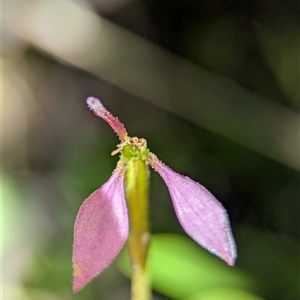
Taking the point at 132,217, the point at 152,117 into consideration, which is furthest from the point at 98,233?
the point at 152,117

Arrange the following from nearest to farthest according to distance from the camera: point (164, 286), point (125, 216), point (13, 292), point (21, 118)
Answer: point (125, 216), point (164, 286), point (13, 292), point (21, 118)

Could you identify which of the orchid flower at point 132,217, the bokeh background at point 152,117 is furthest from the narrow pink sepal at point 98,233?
the bokeh background at point 152,117

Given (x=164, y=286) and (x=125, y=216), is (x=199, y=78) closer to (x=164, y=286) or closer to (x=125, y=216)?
(x=164, y=286)

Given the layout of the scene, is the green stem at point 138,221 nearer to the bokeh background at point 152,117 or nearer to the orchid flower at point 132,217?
Answer: the orchid flower at point 132,217

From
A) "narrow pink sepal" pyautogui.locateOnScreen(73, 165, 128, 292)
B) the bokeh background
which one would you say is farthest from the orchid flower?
the bokeh background

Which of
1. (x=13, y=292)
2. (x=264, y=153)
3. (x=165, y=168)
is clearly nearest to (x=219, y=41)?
(x=264, y=153)

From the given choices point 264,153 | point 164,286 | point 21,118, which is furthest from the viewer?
point 21,118
